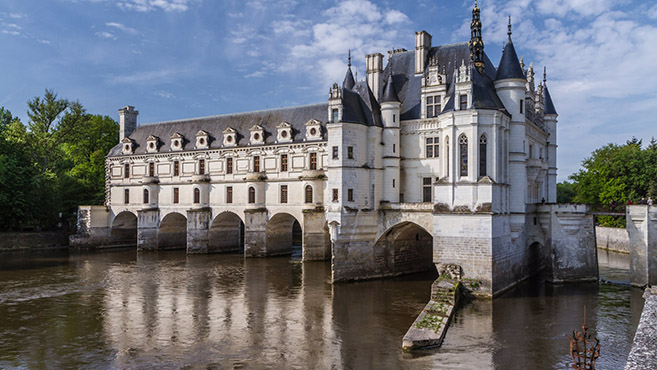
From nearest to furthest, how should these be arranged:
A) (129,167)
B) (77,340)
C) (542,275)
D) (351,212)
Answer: (77,340) < (351,212) < (542,275) < (129,167)

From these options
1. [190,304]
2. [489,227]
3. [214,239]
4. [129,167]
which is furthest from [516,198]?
[129,167]

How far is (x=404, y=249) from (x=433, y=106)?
9104mm

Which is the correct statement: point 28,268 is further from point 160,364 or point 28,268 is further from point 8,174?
point 160,364

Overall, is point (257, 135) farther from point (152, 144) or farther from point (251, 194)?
point (152, 144)

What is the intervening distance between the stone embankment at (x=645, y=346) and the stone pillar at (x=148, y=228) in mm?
39963

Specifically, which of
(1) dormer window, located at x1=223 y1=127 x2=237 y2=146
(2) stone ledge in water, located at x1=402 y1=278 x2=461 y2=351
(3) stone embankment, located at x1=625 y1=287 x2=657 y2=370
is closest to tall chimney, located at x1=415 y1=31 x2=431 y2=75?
(2) stone ledge in water, located at x1=402 y1=278 x2=461 y2=351

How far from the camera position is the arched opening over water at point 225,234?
42.3 metres

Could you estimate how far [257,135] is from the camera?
131ft

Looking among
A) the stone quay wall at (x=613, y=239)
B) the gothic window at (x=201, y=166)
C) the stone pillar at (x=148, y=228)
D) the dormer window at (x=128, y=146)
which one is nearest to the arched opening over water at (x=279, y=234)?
the gothic window at (x=201, y=166)

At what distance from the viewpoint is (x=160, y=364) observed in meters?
15.0

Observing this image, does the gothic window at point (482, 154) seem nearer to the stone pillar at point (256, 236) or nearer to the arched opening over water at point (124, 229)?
the stone pillar at point (256, 236)

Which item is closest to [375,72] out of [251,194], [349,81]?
[349,81]

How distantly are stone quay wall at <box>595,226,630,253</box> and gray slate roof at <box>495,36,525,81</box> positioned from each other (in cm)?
2053

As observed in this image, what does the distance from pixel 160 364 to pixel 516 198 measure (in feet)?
65.1
